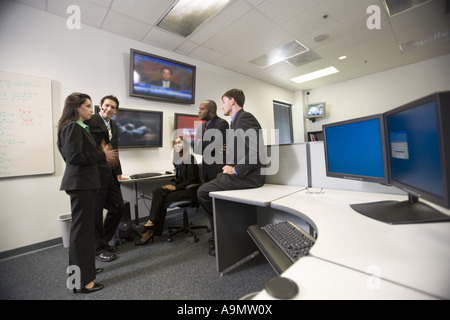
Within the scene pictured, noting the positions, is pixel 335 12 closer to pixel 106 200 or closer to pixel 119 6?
pixel 119 6

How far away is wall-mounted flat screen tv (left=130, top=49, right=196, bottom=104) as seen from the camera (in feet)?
8.98

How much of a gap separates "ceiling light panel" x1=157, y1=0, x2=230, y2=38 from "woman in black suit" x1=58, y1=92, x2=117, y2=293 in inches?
67.1

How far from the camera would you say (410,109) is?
28.5 inches

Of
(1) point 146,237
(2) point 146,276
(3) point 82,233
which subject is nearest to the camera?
(3) point 82,233

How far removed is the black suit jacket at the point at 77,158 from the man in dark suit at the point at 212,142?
98cm

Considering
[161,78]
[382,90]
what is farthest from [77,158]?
[382,90]

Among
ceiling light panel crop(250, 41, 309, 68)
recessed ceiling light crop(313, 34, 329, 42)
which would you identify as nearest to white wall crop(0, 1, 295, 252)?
ceiling light panel crop(250, 41, 309, 68)

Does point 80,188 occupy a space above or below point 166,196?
above

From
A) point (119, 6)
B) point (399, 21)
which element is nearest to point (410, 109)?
point (119, 6)

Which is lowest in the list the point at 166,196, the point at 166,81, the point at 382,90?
the point at 166,196

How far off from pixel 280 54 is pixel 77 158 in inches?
138

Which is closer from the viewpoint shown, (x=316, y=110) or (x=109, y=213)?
(x=109, y=213)

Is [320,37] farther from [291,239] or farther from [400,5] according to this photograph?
[291,239]

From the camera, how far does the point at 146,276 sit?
1.57m
